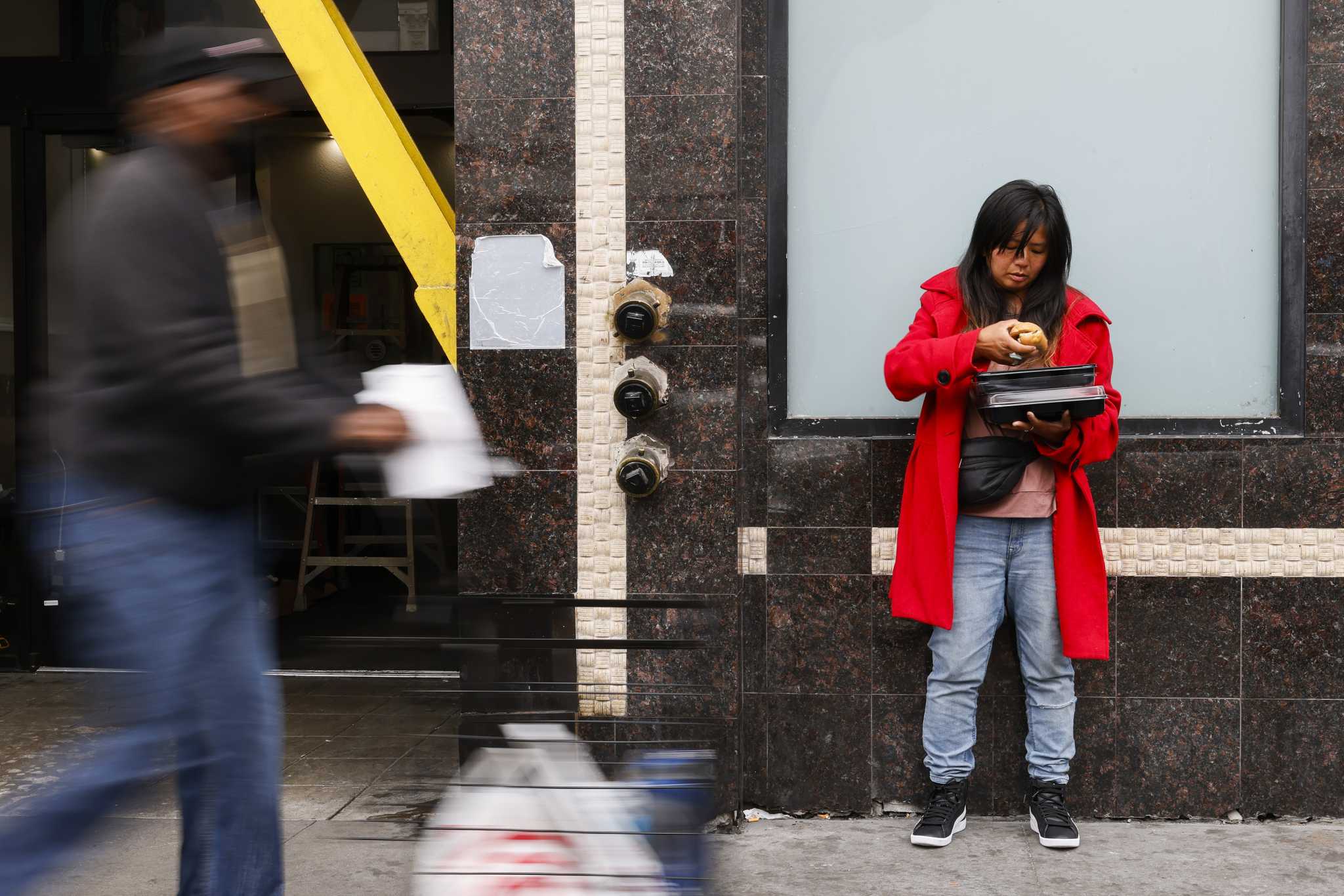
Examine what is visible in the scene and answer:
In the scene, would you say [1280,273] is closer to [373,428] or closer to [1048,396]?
[1048,396]

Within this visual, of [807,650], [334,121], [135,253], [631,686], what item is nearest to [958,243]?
[807,650]

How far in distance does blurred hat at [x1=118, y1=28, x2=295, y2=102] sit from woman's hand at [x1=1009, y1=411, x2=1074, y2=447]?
7.64 ft

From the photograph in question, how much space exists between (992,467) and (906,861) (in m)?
1.31

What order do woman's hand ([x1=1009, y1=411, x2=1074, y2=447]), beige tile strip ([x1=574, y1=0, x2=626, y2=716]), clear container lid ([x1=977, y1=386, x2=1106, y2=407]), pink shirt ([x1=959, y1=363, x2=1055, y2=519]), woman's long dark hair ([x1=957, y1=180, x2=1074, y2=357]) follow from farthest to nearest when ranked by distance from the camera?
beige tile strip ([x1=574, y1=0, x2=626, y2=716])
pink shirt ([x1=959, y1=363, x2=1055, y2=519])
woman's long dark hair ([x1=957, y1=180, x2=1074, y2=357])
woman's hand ([x1=1009, y1=411, x2=1074, y2=447])
clear container lid ([x1=977, y1=386, x2=1106, y2=407])

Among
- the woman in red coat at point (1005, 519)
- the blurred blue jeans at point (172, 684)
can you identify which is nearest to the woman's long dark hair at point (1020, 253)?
the woman in red coat at point (1005, 519)

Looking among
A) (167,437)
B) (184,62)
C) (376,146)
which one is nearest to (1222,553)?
(376,146)

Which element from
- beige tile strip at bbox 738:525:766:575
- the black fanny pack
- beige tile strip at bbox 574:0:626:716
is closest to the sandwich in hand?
the black fanny pack

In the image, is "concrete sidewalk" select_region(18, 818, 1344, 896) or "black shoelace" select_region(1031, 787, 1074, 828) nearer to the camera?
"concrete sidewalk" select_region(18, 818, 1344, 896)

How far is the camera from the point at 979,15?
13.4 feet

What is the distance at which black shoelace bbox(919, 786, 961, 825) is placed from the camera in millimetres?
3828

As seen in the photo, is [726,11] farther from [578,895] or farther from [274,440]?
[578,895]

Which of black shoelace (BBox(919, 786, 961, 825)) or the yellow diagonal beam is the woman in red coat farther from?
the yellow diagonal beam

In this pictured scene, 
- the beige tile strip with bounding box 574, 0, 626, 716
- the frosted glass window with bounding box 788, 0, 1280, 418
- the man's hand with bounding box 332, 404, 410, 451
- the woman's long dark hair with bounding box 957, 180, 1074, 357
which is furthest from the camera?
the frosted glass window with bounding box 788, 0, 1280, 418

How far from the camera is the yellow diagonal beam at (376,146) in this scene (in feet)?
13.3
